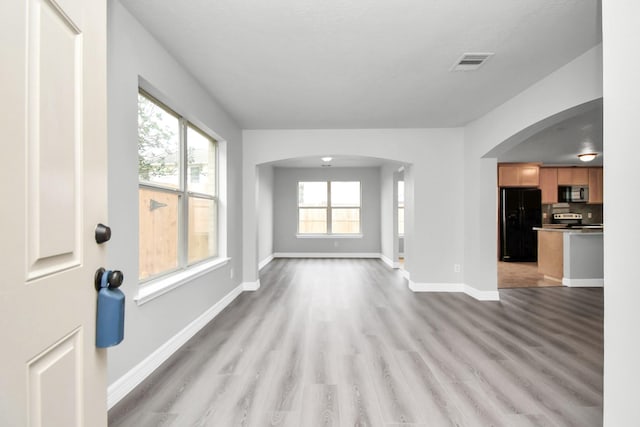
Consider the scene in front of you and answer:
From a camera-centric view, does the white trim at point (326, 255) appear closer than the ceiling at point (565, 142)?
No

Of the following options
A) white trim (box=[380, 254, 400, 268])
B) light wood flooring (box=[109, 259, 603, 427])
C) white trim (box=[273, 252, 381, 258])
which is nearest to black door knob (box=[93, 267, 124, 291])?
light wood flooring (box=[109, 259, 603, 427])

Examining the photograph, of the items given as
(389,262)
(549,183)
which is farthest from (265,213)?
(549,183)

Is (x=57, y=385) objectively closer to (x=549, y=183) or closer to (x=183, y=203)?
(x=183, y=203)

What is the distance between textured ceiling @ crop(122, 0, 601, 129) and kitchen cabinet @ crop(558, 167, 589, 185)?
5989mm

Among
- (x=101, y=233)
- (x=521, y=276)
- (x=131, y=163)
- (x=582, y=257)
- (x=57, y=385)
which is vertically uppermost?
(x=131, y=163)

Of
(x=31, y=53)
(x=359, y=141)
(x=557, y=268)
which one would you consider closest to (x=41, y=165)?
(x=31, y=53)

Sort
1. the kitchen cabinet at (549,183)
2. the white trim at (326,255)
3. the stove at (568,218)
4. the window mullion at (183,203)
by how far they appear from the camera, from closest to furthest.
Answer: the window mullion at (183,203) < the kitchen cabinet at (549,183) < the stove at (568,218) < the white trim at (326,255)

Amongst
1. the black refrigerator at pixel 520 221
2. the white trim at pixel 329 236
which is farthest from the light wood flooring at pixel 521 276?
the white trim at pixel 329 236

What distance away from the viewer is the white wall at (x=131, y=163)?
1.99 meters

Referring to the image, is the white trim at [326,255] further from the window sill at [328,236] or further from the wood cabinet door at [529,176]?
the wood cabinet door at [529,176]

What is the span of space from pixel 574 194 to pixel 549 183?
0.75 metres

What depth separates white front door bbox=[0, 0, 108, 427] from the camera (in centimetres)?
65

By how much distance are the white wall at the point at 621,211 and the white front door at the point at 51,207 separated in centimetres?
173

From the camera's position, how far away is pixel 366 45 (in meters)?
2.51
